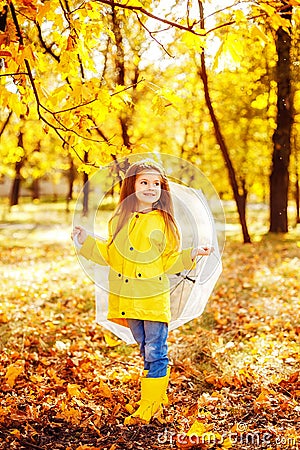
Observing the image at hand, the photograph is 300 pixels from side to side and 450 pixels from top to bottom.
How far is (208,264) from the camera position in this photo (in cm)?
433

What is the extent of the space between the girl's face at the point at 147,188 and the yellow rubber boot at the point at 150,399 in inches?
47.8

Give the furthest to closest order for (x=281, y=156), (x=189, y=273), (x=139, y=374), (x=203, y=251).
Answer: (x=281, y=156) < (x=139, y=374) < (x=189, y=273) < (x=203, y=251)

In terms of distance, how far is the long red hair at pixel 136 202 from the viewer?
392cm

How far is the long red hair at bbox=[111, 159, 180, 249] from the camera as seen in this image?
3.92 metres

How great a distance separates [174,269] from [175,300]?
623 millimetres

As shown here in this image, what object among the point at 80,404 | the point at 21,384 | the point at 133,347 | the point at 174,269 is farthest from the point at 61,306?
the point at 174,269

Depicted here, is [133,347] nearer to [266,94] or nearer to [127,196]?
[127,196]

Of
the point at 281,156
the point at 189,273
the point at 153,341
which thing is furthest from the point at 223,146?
the point at 153,341

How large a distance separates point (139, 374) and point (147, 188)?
174cm

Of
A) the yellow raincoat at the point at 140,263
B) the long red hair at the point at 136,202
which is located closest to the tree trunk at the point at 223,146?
the long red hair at the point at 136,202

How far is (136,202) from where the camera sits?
3932 millimetres

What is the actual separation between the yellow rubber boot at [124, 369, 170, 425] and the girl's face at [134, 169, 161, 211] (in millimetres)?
1215

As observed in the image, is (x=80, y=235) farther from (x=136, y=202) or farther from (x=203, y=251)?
(x=203, y=251)

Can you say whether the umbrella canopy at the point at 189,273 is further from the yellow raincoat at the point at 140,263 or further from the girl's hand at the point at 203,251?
the girl's hand at the point at 203,251
